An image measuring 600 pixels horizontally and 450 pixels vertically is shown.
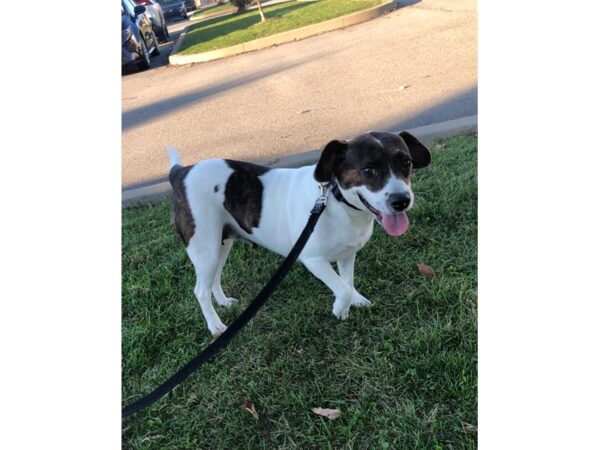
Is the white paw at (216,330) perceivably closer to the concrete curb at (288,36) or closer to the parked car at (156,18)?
the concrete curb at (288,36)

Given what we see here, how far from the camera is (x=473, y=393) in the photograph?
248cm

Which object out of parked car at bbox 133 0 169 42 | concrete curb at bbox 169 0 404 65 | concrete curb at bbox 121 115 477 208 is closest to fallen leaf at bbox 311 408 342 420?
concrete curb at bbox 121 115 477 208

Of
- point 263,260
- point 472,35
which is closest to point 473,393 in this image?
point 263,260

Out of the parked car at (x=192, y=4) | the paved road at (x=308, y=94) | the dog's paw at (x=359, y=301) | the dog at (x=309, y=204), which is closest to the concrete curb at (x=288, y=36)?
the paved road at (x=308, y=94)

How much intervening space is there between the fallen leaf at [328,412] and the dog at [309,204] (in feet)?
2.30

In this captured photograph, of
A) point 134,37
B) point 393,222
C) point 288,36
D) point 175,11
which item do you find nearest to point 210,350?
point 393,222

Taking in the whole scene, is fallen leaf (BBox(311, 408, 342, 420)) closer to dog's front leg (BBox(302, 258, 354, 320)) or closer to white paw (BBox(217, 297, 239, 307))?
dog's front leg (BBox(302, 258, 354, 320))

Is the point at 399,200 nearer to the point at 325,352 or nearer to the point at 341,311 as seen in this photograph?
the point at 341,311

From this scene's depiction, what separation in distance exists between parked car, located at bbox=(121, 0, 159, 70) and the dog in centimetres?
1098

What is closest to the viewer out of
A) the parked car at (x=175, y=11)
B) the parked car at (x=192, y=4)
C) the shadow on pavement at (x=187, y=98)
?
the shadow on pavement at (x=187, y=98)

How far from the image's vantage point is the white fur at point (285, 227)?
297 centimetres

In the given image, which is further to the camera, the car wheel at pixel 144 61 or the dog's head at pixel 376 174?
the car wheel at pixel 144 61

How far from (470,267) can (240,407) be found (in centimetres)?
179

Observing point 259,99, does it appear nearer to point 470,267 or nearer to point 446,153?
point 446,153
